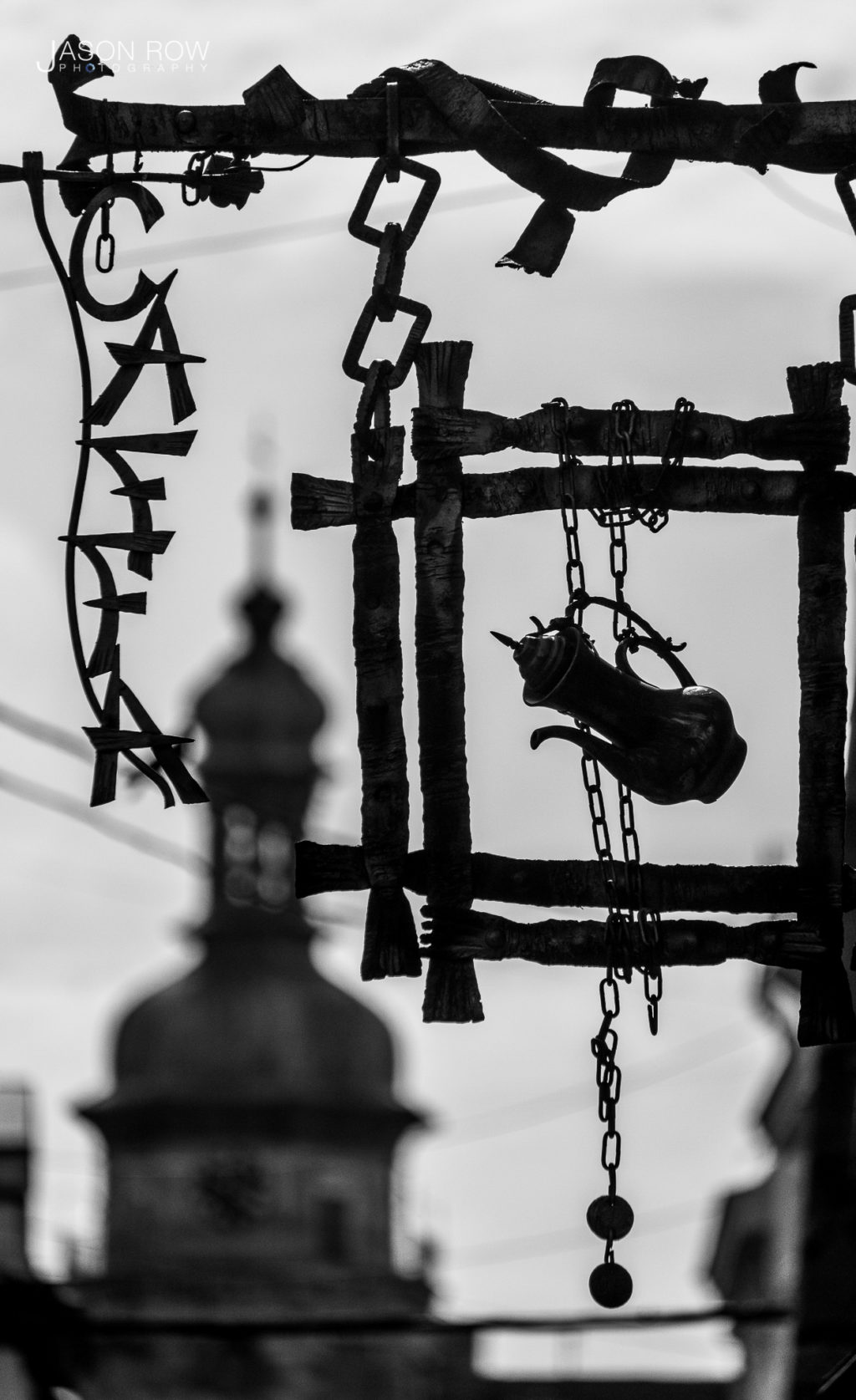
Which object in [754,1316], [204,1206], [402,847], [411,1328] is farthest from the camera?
[204,1206]

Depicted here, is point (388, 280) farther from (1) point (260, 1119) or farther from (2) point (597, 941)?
(1) point (260, 1119)

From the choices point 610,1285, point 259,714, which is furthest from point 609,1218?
point 259,714

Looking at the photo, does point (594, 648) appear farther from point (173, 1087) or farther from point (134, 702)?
point (173, 1087)

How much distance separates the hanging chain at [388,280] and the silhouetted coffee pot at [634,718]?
0.72 m

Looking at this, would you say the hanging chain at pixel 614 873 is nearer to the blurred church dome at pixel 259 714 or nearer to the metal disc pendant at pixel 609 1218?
the metal disc pendant at pixel 609 1218

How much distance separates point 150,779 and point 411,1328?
417 centimetres

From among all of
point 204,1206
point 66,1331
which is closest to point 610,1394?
point 204,1206

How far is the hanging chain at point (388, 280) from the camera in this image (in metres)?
9.14

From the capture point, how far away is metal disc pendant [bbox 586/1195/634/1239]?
9.03 metres

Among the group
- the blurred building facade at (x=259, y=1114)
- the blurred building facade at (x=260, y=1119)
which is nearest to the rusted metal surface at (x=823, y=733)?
the blurred building facade at (x=260, y=1119)

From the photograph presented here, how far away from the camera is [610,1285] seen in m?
8.98

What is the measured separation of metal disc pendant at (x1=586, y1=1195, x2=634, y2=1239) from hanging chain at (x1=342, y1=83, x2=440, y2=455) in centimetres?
204

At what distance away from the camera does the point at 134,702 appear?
359 inches

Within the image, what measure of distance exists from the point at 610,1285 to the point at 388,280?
2.68m
